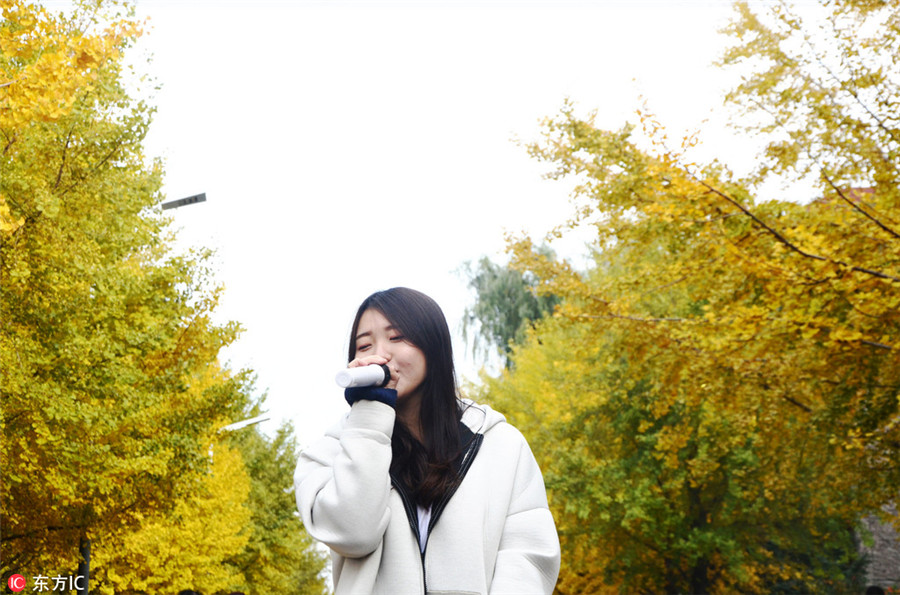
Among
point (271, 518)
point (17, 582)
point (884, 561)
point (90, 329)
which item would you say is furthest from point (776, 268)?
point (271, 518)

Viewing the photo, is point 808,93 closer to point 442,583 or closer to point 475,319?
point 442,583

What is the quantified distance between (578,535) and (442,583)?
20.9 meters

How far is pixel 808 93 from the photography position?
1048 cm

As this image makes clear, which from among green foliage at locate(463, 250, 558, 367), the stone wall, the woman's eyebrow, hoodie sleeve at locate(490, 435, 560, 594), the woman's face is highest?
green foliage at locate(463, 250, 558, 367)

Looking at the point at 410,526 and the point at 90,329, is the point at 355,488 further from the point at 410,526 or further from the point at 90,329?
the point at 90,329

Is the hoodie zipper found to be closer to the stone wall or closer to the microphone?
the microphone

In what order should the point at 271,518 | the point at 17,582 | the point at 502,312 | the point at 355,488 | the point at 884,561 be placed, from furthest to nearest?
the point at 502,312
the point at 271,518
the point at 884,561
the point at 17,582
the point at 355,488

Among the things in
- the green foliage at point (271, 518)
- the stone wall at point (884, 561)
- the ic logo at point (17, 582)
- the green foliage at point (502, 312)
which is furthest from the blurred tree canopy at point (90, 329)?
the stone wall at point (884, 561)

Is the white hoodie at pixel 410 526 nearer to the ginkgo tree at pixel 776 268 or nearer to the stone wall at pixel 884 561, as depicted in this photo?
the ginkgo tree at pixel 776 268

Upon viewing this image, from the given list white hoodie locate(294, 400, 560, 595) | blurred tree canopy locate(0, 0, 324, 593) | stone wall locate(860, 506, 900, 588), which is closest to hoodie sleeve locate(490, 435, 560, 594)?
white hoodie locate(294, 400, 560, 595)

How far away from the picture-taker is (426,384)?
2.77 meters

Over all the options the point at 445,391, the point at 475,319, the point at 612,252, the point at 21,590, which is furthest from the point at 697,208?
the point at 475,319

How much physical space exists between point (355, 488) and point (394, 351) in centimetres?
46

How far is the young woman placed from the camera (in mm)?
2412
